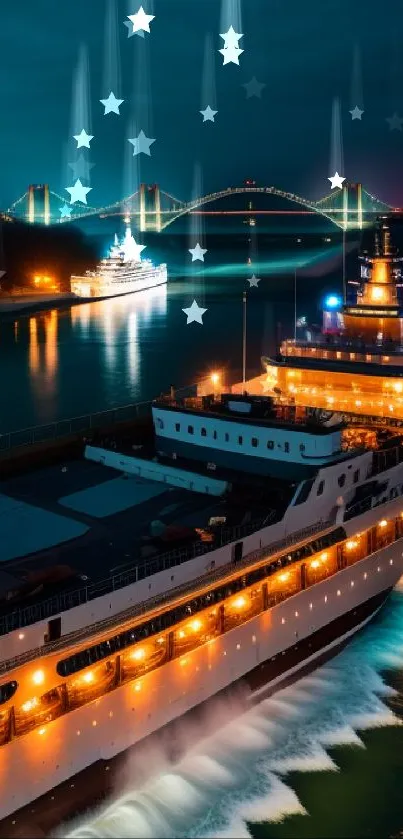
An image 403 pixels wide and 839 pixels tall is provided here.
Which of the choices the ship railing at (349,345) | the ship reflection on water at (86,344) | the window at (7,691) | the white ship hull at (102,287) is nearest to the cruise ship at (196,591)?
the window at (7,691)

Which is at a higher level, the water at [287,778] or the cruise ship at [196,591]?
the cruise ship at [196,591]

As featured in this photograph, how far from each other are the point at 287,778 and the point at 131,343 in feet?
126

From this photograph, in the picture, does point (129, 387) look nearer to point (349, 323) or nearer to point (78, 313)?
point (349, 323)

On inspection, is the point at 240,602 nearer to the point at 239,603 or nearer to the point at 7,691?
the point at 239,603

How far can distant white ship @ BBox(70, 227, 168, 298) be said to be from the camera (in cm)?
7869

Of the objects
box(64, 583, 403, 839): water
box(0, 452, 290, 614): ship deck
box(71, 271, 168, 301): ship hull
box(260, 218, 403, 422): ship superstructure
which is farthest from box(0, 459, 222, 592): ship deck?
box(71, 271, 168, 301): ship hull

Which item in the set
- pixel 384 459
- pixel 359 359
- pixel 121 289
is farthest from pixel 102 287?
pixel 384 459

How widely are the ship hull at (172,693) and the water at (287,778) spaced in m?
0.34

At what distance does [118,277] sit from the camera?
8031cm

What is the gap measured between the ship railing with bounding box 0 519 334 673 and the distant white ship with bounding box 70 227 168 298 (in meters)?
67.3

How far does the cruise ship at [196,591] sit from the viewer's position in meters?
8.88

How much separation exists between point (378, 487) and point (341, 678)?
9.35ft

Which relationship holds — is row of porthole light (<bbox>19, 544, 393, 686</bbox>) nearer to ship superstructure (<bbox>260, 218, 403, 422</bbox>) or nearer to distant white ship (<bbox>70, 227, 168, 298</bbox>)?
ship superstructure (<bbox>260, 218, 403, 422</bbox>)

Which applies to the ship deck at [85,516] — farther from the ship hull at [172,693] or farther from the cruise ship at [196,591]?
the ship hull at [172,693]
